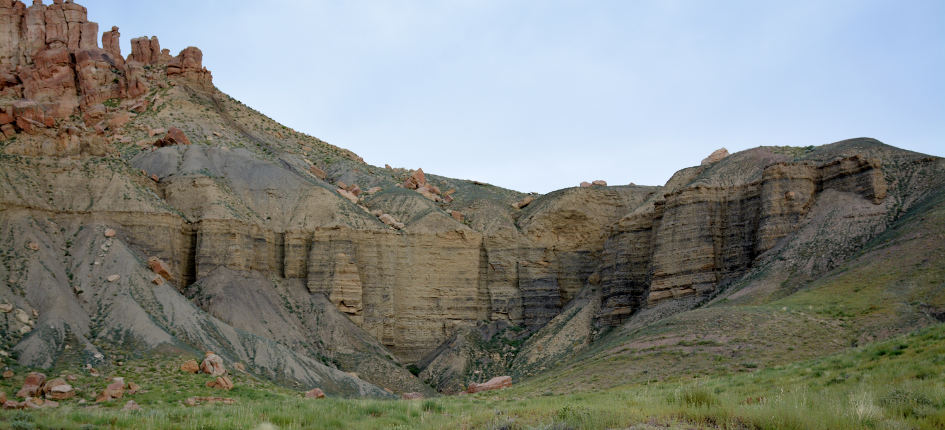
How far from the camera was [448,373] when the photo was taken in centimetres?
6669

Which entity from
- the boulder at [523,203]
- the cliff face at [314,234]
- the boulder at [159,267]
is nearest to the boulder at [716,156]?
the cliff face at [314,234]

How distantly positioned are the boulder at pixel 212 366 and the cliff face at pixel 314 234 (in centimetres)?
261

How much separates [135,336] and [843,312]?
37.5 meters

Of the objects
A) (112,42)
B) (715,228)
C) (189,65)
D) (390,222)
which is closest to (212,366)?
(390,222)

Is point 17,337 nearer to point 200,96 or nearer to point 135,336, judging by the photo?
point 135,336

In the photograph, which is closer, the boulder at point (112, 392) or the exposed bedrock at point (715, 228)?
the boulder at point (112, 392)

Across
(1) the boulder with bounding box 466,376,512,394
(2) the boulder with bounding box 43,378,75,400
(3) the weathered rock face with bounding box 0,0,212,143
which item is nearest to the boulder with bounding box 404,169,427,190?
(3) the weathered rock face with bounding box 0,0,212,143

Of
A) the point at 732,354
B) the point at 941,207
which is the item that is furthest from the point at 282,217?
the point at 941,207

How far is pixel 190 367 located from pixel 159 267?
46.5 feet

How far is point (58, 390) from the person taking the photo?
136ft

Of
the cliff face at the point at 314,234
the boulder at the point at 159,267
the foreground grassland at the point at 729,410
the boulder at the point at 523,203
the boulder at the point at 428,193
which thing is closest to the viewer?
the foreground grassland at the point at 729,410

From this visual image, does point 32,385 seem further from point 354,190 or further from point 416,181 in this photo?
point 416,181

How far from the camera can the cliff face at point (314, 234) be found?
179ft

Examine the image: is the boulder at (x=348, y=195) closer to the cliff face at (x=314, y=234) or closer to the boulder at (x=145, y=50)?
the cliff face at (x=314, y=234)
